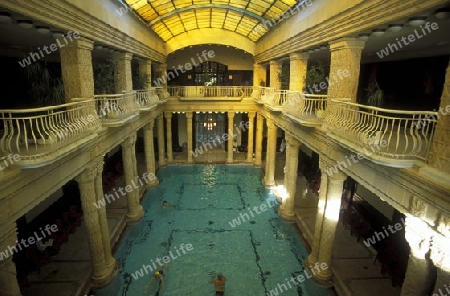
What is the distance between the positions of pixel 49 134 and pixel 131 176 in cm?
722

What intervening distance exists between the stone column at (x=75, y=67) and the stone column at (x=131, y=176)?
15.8 feet

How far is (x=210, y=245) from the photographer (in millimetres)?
11531

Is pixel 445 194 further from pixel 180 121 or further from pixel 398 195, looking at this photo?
pixel 180 121

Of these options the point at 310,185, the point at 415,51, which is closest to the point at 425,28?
the point at 415,51

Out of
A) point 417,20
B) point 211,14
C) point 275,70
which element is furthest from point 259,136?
point 417,20

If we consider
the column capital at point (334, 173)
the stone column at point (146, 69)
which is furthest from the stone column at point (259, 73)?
the column capital at point (334, 173)

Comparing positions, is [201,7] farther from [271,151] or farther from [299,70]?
[271,151]

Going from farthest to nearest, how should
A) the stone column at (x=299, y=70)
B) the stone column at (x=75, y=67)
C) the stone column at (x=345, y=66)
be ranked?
the stone column at (x=299, y=70) < the stone column at (x=345, y=66) < the stone column at (x=75, y=67)

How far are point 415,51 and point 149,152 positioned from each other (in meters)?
14.3

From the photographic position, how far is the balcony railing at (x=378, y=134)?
493cm

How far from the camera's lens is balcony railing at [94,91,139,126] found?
8.76 meters

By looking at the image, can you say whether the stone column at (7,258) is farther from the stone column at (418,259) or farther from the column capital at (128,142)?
the stone column at (418,259)

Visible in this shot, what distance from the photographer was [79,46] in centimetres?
729

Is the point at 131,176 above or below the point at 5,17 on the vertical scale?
below
